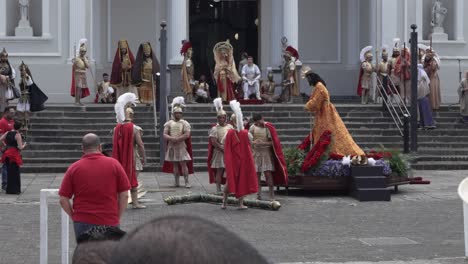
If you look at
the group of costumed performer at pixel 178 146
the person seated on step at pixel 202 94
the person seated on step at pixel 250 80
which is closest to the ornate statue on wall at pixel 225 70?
the person seated on step at pixel 250 80

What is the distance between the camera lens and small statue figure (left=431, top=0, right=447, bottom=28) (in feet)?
96.4

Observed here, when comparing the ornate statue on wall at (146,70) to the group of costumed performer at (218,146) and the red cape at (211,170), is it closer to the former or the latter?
the red cape at (211,170)

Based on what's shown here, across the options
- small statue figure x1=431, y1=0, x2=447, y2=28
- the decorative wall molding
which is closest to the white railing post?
small statue figure x1=431, y1=0, x2=447, y2=28

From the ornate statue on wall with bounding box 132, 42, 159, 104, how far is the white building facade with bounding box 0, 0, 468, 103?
1976mm

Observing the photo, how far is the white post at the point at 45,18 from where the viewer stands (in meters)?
27.9

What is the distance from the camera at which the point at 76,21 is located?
28016mm

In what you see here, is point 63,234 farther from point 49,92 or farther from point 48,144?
point 49,92

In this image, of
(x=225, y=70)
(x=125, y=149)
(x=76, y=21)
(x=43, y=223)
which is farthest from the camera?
(x=76, y=21)

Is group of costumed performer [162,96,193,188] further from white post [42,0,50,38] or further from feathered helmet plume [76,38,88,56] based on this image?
white post [42,0,50,38]

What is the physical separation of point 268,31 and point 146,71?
7.45 m

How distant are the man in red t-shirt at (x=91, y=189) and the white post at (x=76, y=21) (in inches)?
792

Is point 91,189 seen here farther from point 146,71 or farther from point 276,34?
point 276,34

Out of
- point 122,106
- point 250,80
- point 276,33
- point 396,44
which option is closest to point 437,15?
point 396,44

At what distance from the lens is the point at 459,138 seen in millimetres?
24203
